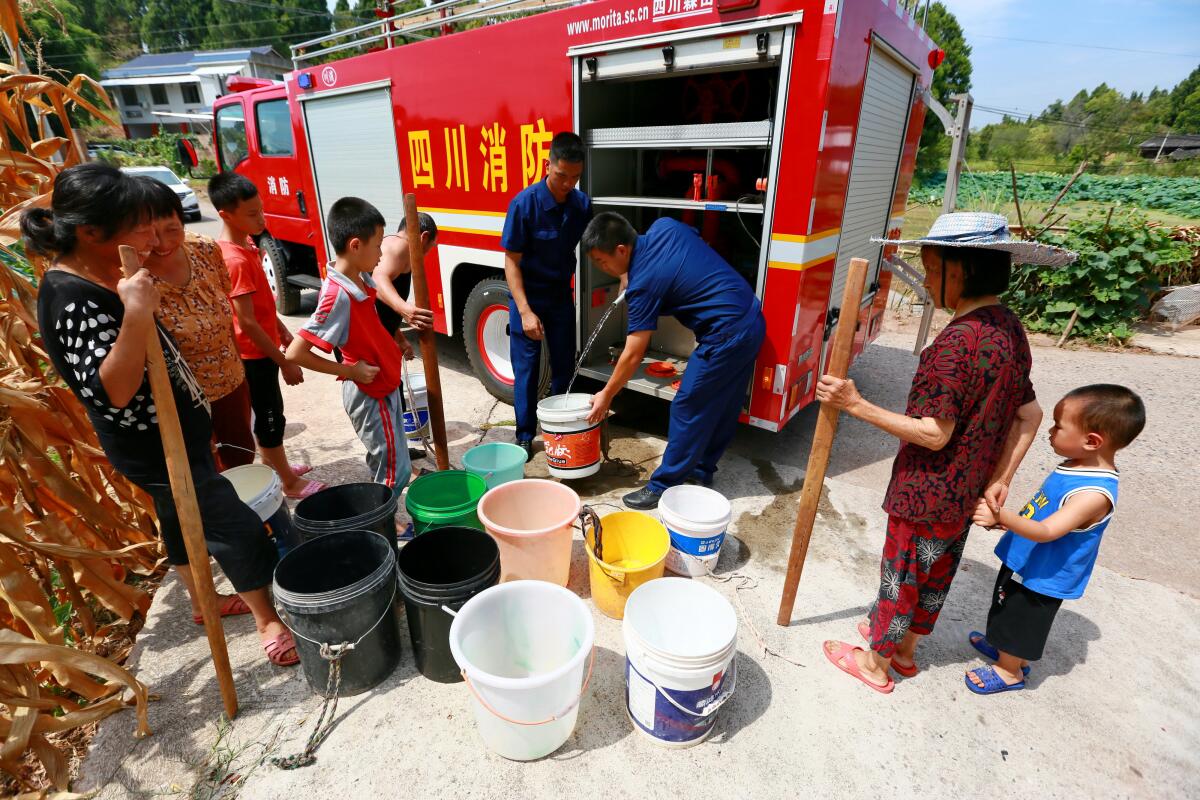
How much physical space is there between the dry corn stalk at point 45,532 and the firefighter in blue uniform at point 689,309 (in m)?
2.42

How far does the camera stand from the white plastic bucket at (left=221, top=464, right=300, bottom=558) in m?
2.47

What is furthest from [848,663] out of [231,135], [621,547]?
[231,135]

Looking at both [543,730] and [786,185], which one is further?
[786,185]

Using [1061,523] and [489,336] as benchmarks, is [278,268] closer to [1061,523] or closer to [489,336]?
[489,336]

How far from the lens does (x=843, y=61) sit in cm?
284

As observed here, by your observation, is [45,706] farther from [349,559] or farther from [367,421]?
[367,421]

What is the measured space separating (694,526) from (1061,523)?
1410mm

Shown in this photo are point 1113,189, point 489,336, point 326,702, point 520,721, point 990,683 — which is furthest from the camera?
point 1113,189

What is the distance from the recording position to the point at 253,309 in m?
3.09

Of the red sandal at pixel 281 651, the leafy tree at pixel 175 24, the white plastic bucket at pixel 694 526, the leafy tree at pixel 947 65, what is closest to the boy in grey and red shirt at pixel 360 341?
the red sandal at pixel 281 651

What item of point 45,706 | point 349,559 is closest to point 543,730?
point 349,559

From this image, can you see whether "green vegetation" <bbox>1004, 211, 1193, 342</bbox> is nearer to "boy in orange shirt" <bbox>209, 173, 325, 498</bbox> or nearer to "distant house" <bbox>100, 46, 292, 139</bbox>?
"boy in orange shirt" <bbox>209, 173, 325, 498</bbox>

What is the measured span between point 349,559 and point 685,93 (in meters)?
4.00

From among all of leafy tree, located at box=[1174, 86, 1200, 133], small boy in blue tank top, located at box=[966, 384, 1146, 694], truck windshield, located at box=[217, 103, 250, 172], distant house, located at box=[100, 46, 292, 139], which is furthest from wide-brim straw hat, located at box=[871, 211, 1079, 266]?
leafy tree, located at box=[1174, 86, 1200, 133]
